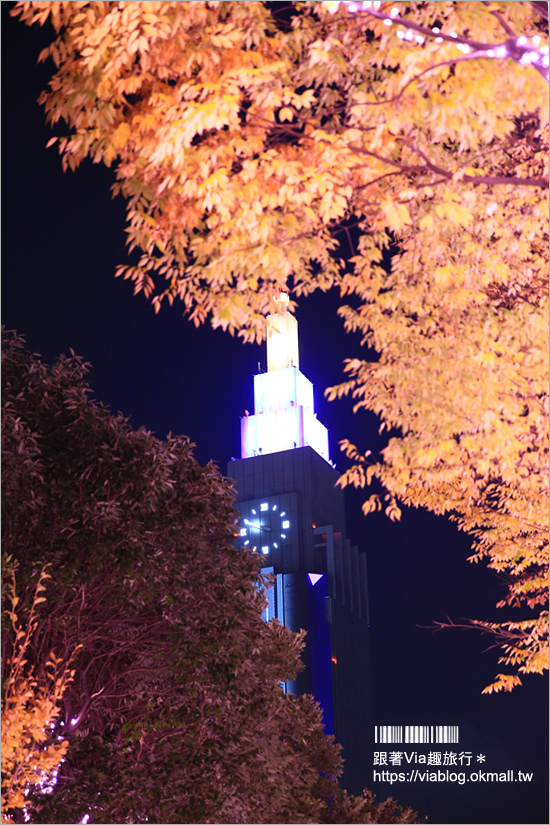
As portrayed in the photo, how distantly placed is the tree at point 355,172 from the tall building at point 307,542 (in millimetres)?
63561

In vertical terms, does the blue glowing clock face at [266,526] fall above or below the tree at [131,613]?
above

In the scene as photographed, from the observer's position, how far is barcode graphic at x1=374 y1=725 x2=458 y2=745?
80312 mm

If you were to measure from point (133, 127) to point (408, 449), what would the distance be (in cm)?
430

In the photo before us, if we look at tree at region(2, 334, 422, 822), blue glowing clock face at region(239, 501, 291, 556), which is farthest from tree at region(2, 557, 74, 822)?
blue glowing clock face at region(239, 501, 291, 556)

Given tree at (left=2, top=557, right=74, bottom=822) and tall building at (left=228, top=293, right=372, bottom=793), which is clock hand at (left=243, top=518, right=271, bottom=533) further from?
tree at (left=2, top=557, right=74, bottom=822)

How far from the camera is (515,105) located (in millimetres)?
6258

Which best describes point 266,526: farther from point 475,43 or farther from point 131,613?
point 475,43

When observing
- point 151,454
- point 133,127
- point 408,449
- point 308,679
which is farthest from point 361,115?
point 308,679

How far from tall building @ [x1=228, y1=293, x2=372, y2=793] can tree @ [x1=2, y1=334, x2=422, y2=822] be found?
192 ft

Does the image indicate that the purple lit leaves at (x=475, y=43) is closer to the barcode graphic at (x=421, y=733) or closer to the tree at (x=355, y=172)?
the tree at (x=355, y=172)

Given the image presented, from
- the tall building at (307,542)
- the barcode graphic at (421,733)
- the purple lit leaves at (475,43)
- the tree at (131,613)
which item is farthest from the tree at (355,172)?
the barcode graphic at (421,733)

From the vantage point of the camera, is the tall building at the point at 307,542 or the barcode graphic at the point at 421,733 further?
the barcode graphic at the point at 421,733

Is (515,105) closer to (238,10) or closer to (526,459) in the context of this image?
(238,10)

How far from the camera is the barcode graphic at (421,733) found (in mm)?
80312
